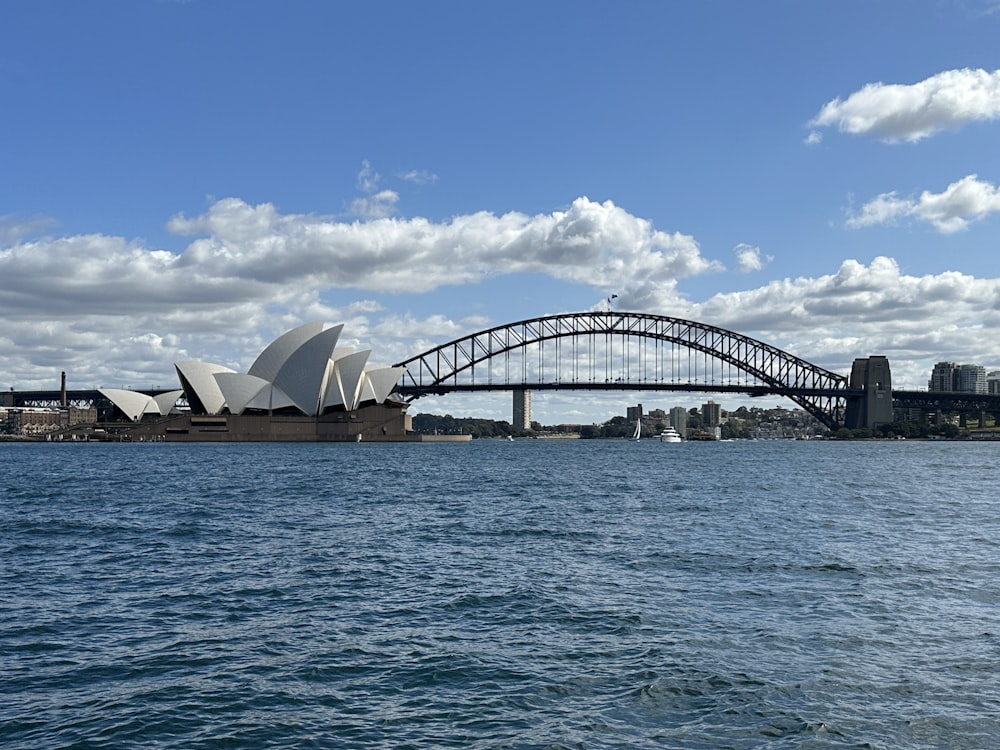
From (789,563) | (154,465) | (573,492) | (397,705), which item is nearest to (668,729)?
(397,705)

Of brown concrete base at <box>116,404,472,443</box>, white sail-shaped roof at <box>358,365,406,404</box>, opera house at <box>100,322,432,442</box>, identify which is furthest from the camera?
white sail-shaped roof at <box>358,365,406,404</box>

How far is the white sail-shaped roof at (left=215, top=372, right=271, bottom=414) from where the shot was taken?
11225cm

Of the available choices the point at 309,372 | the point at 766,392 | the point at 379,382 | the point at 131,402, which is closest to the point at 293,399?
the point at 309,372

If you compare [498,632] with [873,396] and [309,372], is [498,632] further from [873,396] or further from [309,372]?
[873,396]

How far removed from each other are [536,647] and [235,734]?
423cm

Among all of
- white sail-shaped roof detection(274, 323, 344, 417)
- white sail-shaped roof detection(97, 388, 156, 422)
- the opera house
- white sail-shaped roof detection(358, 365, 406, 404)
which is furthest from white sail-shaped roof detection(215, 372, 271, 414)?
white sail-shaped roof detection(97, 388, 156, 422)

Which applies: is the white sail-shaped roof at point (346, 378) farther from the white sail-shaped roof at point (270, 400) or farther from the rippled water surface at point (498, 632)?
the rippled water surface at point (498, 632)

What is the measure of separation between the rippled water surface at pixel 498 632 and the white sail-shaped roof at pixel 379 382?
93.1 meters

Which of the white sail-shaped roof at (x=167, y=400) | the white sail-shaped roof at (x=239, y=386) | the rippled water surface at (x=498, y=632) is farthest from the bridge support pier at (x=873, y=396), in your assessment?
the rippled water surface at (x=498, y=632)

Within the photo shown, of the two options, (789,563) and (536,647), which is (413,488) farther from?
(536,647)

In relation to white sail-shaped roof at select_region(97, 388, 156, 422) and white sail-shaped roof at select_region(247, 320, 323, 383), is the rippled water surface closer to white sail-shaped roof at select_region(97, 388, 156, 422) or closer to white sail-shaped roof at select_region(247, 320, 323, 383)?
white sail-shaped roof at select_region(247, 320, 323, 383)

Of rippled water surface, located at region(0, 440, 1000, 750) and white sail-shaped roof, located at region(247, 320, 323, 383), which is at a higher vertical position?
white sail-shaped roof, located at region(247, 320, 323, 383)

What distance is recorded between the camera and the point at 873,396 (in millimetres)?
139250

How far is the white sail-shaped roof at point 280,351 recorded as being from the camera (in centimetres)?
10469
